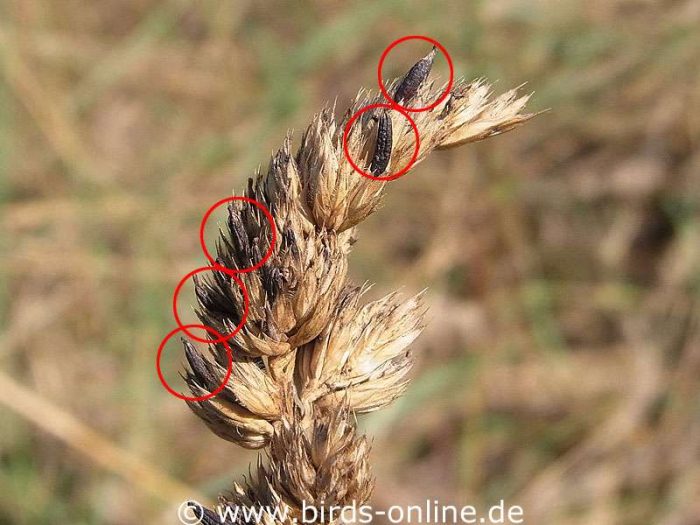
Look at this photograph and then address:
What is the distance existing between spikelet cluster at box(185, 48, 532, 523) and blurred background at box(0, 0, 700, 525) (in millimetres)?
1477

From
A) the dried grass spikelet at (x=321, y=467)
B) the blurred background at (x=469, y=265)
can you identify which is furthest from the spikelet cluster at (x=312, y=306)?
the blurred background at (x=469, y=265)

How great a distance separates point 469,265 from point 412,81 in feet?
7.02

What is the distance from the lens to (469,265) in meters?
2.92

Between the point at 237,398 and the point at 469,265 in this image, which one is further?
the point at 469,265

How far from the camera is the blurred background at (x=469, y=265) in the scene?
2.46 metres

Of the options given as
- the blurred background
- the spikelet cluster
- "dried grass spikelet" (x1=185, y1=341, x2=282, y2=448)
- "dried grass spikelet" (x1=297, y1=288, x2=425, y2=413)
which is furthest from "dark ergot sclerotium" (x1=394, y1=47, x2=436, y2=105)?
the blurred background

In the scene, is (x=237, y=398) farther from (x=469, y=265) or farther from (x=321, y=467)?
(x=469, y=265)

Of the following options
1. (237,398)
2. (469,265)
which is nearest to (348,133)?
(237,398)

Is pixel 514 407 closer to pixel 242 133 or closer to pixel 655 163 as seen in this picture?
pixel 655 163

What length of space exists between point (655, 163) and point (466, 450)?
1.25m

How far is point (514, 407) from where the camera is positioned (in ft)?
9.17

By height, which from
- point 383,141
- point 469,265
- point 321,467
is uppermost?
point 469,265

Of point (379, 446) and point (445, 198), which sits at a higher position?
point (445, 198)

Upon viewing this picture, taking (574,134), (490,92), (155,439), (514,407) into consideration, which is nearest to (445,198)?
Result: (574,134)
